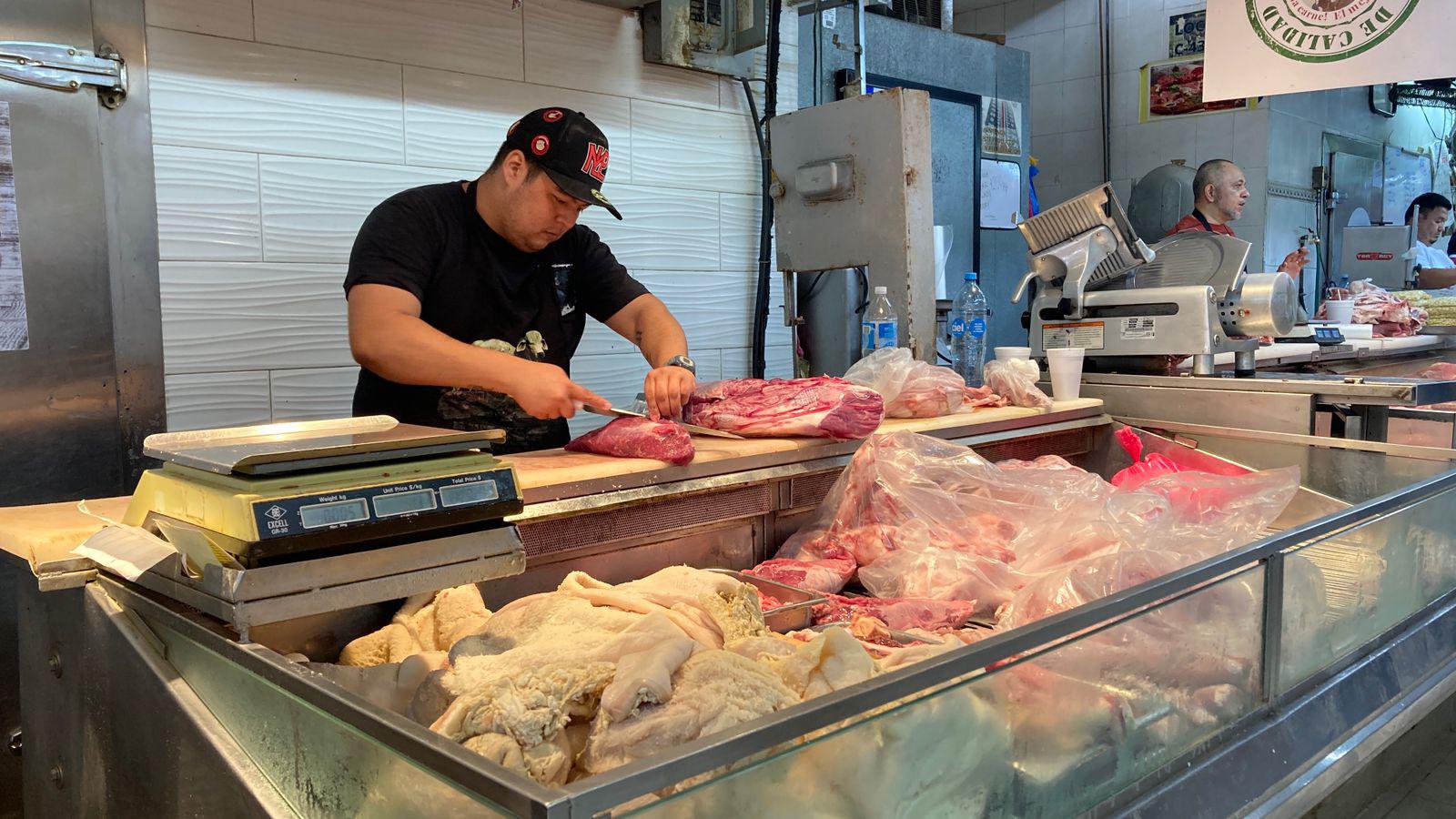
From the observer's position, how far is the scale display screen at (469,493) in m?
1.24

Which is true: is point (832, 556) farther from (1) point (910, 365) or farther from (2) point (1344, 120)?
(2) point (1344, 120)

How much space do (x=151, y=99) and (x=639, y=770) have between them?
3.01 m

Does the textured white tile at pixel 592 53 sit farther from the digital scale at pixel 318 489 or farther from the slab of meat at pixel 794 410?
the digital scale at pixel 318 489

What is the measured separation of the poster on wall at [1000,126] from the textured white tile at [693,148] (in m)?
2.30

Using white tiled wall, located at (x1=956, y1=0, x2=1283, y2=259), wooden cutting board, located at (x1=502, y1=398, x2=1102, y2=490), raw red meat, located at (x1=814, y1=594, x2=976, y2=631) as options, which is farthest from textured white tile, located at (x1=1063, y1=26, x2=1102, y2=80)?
raw red meat, located at (x1=814, y1=594, x2=976, y2=631)

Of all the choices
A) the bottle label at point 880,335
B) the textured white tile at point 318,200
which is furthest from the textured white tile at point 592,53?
the bottle label at point 880,335

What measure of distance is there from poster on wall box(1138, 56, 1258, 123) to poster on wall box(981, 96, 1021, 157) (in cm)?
222

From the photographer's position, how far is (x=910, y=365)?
274 centimetres

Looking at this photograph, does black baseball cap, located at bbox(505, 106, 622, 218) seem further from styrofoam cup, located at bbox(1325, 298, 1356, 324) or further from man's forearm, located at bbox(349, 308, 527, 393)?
styrofoam cup, located at bbox(1325, 298, 1356, 324)

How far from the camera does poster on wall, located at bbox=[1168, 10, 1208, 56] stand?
7.79 m

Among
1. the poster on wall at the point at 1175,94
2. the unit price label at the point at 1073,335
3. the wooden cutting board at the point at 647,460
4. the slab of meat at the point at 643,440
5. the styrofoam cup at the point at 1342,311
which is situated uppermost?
the poster on wall at the point at 1175,94

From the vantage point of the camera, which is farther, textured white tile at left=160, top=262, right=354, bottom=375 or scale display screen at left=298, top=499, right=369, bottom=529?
textured white tile at left=160, top=262, right=354, bottom=375

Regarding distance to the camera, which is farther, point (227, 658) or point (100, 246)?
point (100, 246)

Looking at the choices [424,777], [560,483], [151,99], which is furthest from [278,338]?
[424,777]
